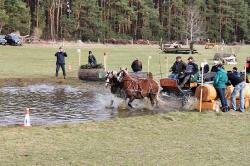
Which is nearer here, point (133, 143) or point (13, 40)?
point (133, 143)

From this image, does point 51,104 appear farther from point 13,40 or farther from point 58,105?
point 13,40

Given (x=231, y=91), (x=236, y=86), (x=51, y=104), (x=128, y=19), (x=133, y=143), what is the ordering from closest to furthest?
(x=133, y=143), (x=236, y=86), (x=231, y=91), (x=51, y=104), (x=128, y=19)

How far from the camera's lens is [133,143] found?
1212 centimetres

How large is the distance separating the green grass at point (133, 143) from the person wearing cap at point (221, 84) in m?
2.14

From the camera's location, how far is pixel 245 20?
421 ft

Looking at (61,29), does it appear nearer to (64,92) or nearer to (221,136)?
(64,92)

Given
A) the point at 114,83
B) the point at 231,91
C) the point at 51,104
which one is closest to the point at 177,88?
the point at 231,91

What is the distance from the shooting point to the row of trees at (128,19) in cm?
9399

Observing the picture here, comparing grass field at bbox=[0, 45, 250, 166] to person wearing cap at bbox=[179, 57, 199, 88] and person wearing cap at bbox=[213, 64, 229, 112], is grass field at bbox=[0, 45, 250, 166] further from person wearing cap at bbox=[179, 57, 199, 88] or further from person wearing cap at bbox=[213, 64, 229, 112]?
person wearing cap at bbox=[179, 57, 199, 88]

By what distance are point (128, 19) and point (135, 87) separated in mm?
94354

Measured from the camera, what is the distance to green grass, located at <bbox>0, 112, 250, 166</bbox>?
10.4m

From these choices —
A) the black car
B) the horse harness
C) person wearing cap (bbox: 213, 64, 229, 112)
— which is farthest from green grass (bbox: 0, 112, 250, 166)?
the black car

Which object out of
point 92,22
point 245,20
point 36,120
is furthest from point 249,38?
point 36,120

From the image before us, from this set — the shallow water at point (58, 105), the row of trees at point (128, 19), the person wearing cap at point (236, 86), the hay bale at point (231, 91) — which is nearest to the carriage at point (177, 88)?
the hay bale at point (231, 91)
